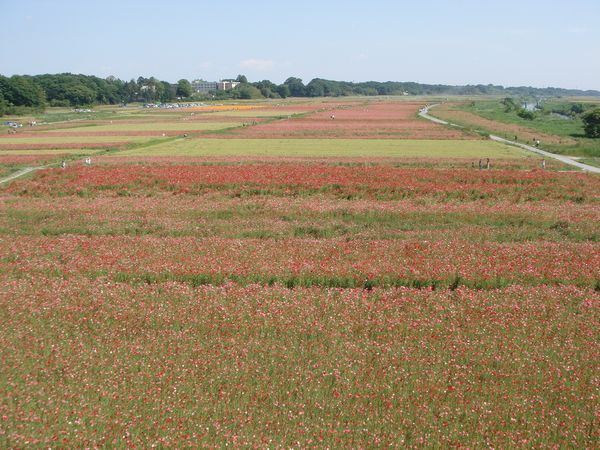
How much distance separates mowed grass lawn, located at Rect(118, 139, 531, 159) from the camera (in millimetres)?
45500

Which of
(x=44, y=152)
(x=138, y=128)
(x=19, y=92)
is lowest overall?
(x=44, y=152)

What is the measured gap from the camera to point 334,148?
165ft

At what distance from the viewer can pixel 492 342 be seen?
10.6 meters

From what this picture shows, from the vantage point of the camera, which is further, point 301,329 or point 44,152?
point 44,152

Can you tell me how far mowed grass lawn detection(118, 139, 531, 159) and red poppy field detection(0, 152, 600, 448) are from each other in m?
22.9

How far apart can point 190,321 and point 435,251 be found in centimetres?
866

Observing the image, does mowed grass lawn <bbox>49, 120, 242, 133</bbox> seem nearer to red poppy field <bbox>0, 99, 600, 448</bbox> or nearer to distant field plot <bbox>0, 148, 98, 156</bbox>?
distant field plot <bbox>0, 148, 98, 156</bbox>

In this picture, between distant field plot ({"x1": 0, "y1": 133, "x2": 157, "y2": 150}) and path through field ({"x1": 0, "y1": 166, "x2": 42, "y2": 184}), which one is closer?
path through field ({"x1": 0, "y1": 166, "x2": 42, "y2": 184})

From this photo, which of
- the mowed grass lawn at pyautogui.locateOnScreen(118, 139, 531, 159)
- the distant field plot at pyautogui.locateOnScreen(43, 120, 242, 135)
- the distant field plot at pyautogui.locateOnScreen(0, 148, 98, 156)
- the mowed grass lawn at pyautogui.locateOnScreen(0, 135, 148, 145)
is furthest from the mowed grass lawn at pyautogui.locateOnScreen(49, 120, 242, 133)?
the distant field plot at pyautogui.locateOnScreen(0, 148, 98, 156)

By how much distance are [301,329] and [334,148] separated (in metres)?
40.6

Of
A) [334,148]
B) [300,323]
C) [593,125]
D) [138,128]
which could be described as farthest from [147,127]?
[300,323]

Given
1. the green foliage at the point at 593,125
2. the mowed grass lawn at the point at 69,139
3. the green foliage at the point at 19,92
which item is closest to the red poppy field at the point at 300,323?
the mowed grass lawn at the point at 69,139

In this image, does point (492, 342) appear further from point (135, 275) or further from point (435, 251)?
point (135, 275)

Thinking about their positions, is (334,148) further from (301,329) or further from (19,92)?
(19,92)
